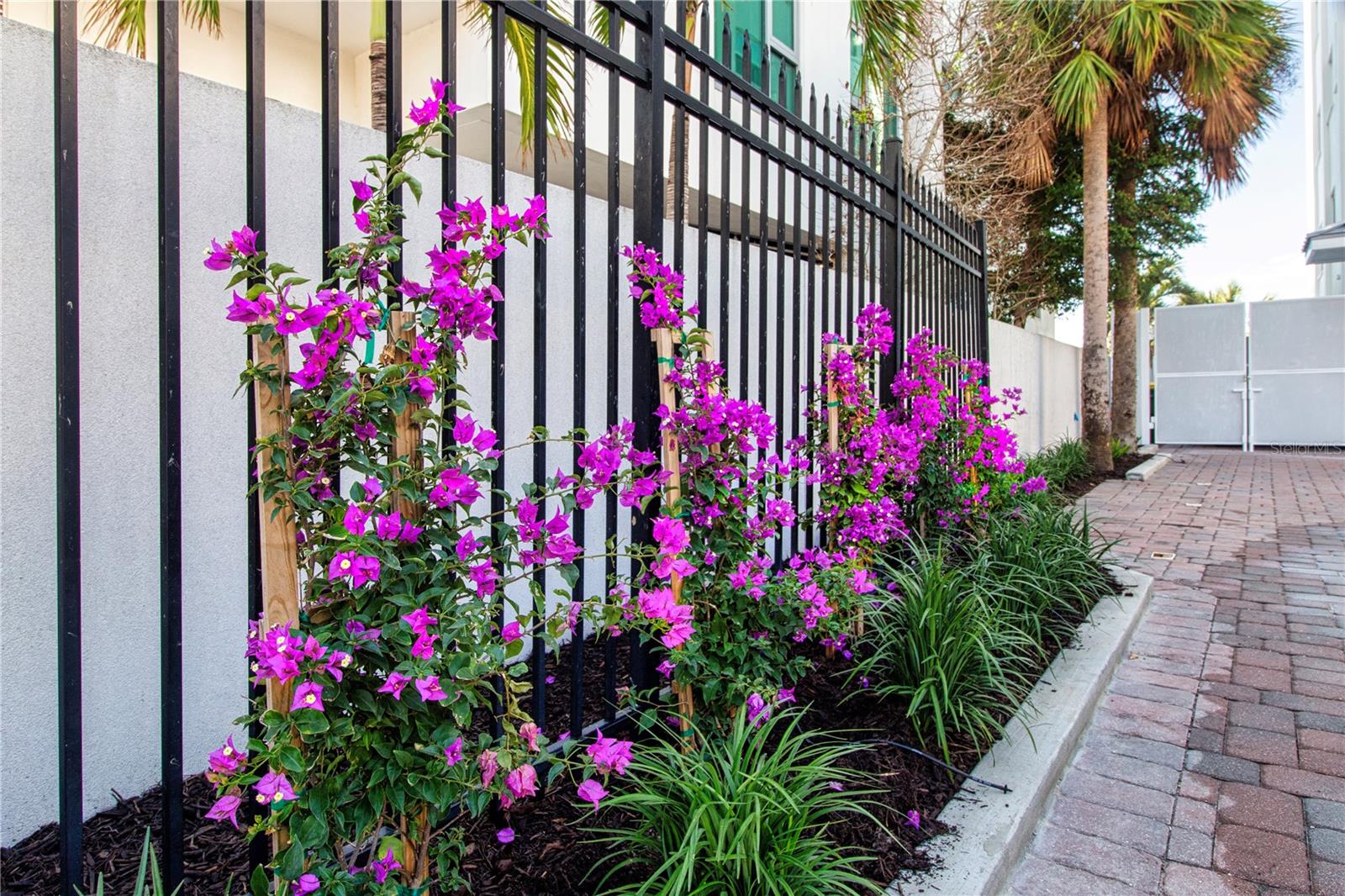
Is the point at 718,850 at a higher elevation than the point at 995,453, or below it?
below

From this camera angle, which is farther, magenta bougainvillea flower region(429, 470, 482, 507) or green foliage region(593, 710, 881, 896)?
green foliage region(593, 710, 881, 896)

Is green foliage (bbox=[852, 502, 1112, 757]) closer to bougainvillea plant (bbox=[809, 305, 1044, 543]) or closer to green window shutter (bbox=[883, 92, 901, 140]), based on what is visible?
bougainvillea plant (bbox=[809, 305, 1044, 543])

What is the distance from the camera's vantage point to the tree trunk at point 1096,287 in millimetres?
10188

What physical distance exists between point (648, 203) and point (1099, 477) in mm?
9547

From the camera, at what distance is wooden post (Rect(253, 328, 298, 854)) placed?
4.07 feet

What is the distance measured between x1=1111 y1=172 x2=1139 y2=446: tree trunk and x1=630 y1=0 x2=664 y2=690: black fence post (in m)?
11.7

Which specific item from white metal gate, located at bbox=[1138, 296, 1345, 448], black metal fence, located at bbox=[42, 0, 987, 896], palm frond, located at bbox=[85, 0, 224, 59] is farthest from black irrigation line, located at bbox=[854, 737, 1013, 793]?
white metal gate, located at bbox=[1138, 296, 1345, 448]

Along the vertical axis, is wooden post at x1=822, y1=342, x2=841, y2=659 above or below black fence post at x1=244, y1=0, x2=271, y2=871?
below

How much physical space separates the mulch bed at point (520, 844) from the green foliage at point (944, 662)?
164 millimetres

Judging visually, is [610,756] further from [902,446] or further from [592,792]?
[902,446]

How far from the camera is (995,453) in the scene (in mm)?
4762

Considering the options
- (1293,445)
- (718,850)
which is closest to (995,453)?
(718,850)

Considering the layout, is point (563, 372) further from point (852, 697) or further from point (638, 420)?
point (852, 697)

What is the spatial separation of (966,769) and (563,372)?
2.05m
